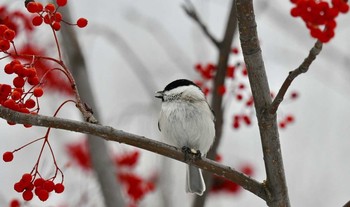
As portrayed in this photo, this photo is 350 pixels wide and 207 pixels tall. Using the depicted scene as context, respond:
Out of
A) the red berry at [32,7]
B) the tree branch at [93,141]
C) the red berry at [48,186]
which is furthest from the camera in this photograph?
the tree branch at [93,141]

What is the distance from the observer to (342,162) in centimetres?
721

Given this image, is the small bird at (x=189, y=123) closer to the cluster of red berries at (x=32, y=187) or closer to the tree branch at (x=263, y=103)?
the tree branch at (x=263, y=103)

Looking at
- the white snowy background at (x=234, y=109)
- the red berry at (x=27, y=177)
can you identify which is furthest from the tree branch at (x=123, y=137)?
the white snowy background at (x=234, y=109)

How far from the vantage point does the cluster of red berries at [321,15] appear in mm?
1530

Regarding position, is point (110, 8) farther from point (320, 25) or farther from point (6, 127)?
point (320, 25)

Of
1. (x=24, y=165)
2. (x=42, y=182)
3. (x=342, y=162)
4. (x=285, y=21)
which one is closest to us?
(x=42, y=182)

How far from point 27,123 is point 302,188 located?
5798 millimetres

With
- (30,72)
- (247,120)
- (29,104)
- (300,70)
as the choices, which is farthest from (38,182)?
(247,120)

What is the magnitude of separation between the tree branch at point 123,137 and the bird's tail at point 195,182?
33.5 inches

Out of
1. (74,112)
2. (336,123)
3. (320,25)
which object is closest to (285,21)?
(336,123)

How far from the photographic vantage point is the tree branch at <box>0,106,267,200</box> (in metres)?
1.61

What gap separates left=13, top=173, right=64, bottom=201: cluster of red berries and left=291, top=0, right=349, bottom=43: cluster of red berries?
36.3 inches

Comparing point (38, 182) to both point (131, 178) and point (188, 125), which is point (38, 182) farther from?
point (131, 178)

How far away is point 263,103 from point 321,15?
1.24 feet
